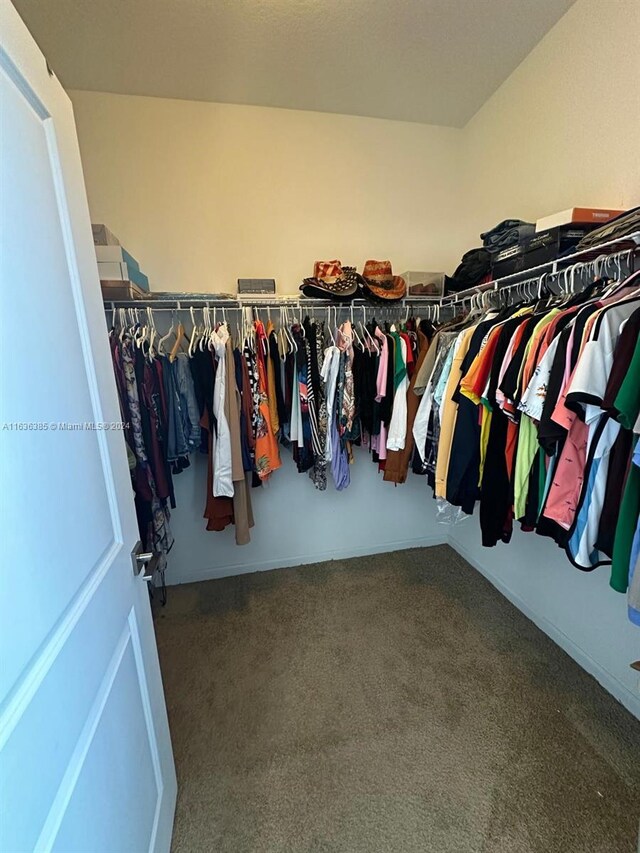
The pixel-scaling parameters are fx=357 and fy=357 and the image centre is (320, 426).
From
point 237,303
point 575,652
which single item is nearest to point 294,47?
point 237,303

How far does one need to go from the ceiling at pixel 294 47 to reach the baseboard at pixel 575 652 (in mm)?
2898

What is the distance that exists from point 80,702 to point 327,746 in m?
1.15

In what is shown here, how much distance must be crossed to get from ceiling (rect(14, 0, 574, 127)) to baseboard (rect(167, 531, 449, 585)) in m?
2.83

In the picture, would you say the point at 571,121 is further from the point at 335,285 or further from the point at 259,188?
the point at 259,188

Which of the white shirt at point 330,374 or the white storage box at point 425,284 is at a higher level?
the white storage box at point 425,284

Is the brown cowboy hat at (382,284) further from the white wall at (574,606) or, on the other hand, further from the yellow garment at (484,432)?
the white wall at (574,606)

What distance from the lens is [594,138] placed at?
1.53 meters

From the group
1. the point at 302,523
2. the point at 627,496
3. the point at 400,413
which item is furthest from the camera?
the point at 302,523

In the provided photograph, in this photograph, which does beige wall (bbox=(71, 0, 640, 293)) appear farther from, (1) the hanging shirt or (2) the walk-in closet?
(1) the hanging shirt

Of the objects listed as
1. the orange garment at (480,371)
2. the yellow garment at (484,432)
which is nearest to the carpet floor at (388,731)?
the yellow garment at (484,432)

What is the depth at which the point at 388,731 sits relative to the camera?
4.70ft

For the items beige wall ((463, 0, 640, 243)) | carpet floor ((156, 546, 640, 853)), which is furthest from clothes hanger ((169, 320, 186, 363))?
beige wall ((463, 0, 640, 243))

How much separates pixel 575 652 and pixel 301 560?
1.62 m

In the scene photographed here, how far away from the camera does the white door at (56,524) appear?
50 cm
